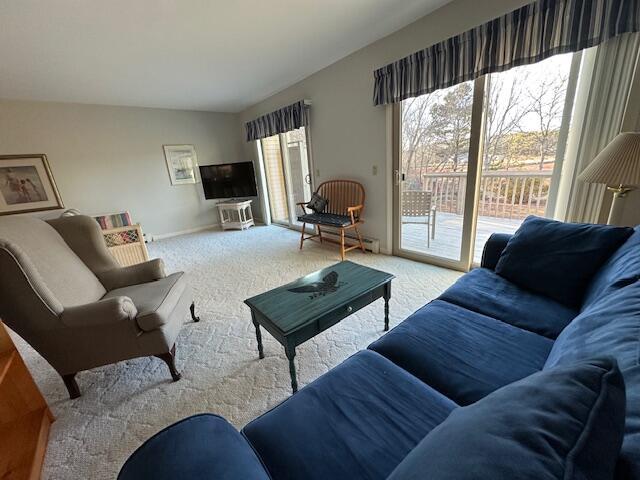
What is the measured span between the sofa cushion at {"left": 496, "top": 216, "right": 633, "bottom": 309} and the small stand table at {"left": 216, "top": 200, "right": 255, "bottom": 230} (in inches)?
182

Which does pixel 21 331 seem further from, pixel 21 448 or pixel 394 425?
→ pixel 394 425

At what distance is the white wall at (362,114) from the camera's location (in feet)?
7.92

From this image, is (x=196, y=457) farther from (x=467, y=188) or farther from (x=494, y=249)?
(x=467, y=188)

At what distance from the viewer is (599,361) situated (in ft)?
1.44

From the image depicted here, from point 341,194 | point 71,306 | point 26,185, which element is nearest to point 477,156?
Result: point 341,194

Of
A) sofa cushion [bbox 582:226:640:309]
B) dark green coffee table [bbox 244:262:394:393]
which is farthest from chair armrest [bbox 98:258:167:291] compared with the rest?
sofa cushion [bbox 582:226:640:309]

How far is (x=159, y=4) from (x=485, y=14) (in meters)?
2.48

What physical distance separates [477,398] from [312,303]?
0.85 metres

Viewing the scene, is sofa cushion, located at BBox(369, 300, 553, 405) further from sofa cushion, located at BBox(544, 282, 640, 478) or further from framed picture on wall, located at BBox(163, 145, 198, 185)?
framed picture on wall, located at BBox(163, 145, 198, 185)

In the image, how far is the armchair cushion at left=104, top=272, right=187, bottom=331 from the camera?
4.73 feet

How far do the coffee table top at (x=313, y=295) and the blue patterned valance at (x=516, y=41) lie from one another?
1841 mm

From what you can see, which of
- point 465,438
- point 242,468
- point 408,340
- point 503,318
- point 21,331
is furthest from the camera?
point 21,331

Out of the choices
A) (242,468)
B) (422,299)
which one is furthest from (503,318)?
(242,468)

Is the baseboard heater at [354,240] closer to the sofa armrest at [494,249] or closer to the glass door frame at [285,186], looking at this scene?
the glass door frame at [285,186]
